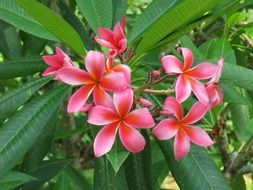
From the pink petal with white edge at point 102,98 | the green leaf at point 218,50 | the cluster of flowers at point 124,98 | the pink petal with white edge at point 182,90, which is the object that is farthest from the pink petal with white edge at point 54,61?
the green leaf at point 218,50

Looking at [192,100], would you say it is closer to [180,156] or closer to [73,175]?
[180,156]

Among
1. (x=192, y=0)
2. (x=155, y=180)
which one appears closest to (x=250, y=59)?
(x=155, y=180)

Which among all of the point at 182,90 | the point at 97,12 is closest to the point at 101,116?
the point at 182,90

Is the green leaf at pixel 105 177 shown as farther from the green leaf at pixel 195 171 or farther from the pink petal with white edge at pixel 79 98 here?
the pink petal with white edge at pixel 79 98

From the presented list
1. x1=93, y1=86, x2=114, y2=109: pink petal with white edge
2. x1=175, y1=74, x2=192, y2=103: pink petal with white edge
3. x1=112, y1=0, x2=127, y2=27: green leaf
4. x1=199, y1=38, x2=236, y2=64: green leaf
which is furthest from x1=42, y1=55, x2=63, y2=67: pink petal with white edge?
x1=199, y1=38, x2=236, y2=64: green leaf

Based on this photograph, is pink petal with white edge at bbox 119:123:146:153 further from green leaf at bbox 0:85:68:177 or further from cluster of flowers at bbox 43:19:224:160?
green leaf at bbox 0:85:68:177
